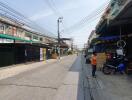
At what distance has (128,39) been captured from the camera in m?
22.2

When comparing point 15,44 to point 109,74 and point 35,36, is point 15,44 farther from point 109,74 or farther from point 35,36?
point 35,36

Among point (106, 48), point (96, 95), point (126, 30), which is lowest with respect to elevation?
point (96, 95)

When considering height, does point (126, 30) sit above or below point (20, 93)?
above

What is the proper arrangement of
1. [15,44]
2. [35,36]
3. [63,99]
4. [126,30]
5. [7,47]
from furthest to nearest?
[35,36] → [15,44] → [7,47] → [126,30] → [63,99]

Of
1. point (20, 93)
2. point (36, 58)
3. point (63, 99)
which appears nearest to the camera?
point (63, 99)

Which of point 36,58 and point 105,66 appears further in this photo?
point 36,58

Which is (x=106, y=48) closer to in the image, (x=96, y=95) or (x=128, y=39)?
(x=128, y=39)

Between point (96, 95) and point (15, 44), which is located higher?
point (15, 44)

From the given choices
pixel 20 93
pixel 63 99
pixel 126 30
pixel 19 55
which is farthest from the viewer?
pixel 19 55

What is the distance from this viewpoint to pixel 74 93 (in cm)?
973

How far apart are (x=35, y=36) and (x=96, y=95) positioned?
51.7m

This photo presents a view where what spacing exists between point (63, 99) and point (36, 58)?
3090cm

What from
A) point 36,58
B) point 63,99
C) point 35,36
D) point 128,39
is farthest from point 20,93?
point 35,36

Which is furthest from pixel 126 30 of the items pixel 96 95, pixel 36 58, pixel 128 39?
pixel 36 58
